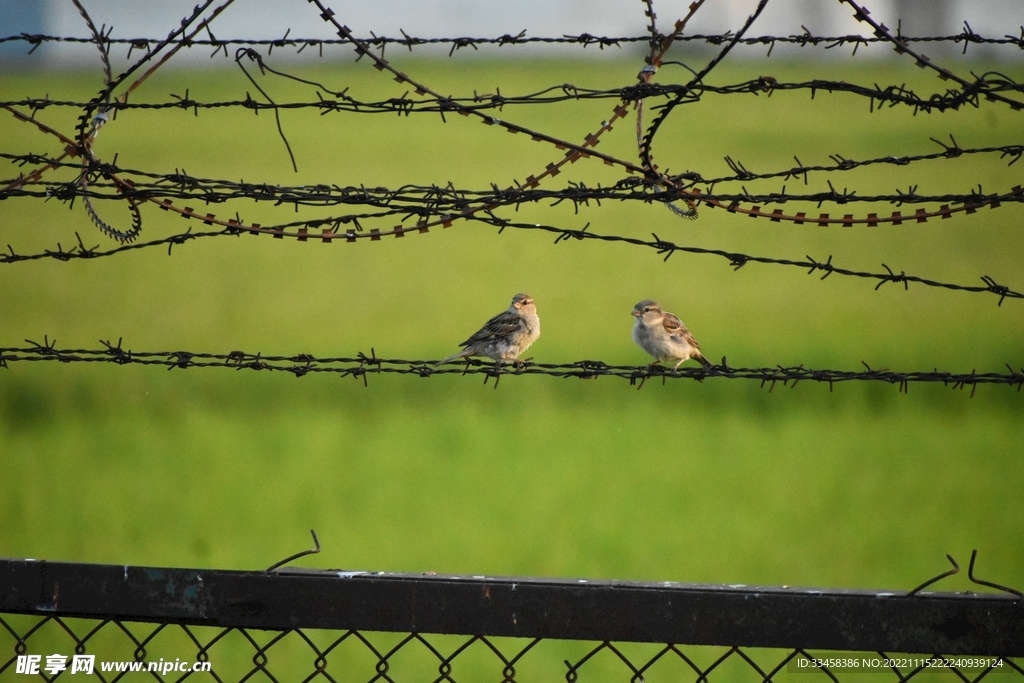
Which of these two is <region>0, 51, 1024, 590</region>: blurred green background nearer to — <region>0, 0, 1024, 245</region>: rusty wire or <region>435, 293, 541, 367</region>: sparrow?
<region>0, 0, 1024, 245</region>: rusty wire

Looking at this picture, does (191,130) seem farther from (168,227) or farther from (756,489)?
(756,489)

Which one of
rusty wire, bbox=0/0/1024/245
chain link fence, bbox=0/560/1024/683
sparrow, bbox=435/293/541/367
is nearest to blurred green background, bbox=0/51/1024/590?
rusty wire, bbox=0/0/1024/245

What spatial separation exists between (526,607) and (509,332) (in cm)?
407

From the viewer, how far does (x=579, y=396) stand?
16969mm

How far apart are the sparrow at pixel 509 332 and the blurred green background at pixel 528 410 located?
3260 mm

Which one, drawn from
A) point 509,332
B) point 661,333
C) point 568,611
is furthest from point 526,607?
point 509,332

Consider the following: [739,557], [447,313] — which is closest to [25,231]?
[447,313]

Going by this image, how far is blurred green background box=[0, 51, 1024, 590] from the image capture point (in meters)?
11.4

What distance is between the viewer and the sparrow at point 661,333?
6762 millimetres

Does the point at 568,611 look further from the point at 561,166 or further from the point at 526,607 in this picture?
the point at 561,166

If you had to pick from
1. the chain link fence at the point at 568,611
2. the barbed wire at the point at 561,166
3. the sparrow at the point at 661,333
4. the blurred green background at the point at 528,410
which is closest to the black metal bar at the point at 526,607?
the chain link fence at the point at 568,611

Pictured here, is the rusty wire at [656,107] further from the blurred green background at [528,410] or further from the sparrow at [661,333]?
the sparrow at [661,333]

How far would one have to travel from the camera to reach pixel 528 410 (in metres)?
16.6

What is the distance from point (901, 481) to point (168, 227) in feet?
64.6
